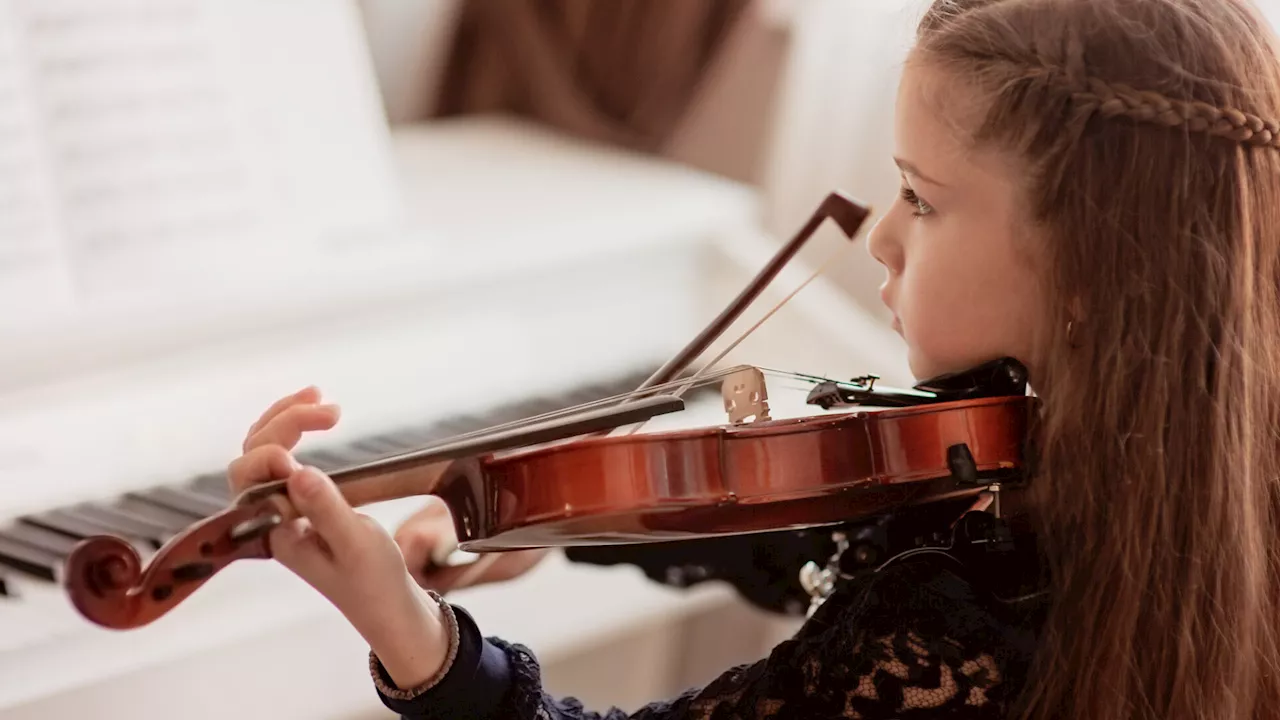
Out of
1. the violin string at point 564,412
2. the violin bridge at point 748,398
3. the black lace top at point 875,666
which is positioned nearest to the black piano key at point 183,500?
the violin string at point 564,412

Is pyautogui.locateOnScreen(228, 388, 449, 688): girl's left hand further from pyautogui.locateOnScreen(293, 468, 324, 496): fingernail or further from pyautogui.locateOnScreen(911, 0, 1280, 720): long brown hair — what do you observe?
pyautogui.locateOnScreen(911, 0, 1280, 720): long brown hair

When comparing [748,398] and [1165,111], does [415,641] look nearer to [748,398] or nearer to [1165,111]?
[748,398]

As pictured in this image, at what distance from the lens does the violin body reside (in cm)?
75

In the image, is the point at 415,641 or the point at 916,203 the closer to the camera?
the point at 415,641

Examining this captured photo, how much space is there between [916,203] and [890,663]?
318 mm

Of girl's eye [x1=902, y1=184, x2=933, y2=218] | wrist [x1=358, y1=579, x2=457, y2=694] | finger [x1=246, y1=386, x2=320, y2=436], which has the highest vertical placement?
girl's eye [x1=902, y1=184, x2=933, y2=218]

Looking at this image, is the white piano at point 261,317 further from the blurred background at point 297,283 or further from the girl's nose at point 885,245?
the girl's nose at point 885,245

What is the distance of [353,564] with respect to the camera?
70 centimetres

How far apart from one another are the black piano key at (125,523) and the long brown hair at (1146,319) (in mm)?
672

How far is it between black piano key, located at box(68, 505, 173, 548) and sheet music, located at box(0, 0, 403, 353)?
6.7 inches

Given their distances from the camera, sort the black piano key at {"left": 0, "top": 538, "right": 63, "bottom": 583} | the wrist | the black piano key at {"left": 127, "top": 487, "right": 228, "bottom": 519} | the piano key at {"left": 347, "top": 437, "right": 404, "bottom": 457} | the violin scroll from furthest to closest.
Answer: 1. the piano key at {"left": 347, "top": 437, "right": 404, "bottom": 457}
2. the black piano key at {"left": 127, "top": 487, "right": 228, "bottom": 519}
3. the black piano key at {"left": 0, "top": 538, "right": 63, "bottom": 583}
4. the wrist
5. the violin scroll

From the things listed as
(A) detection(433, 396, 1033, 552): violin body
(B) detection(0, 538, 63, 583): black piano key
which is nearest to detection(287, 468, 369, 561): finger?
(A) detection(433, 396, 1033, 552): violin body

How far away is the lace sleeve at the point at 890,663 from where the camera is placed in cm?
78

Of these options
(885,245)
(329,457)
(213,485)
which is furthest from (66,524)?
(885,245)
